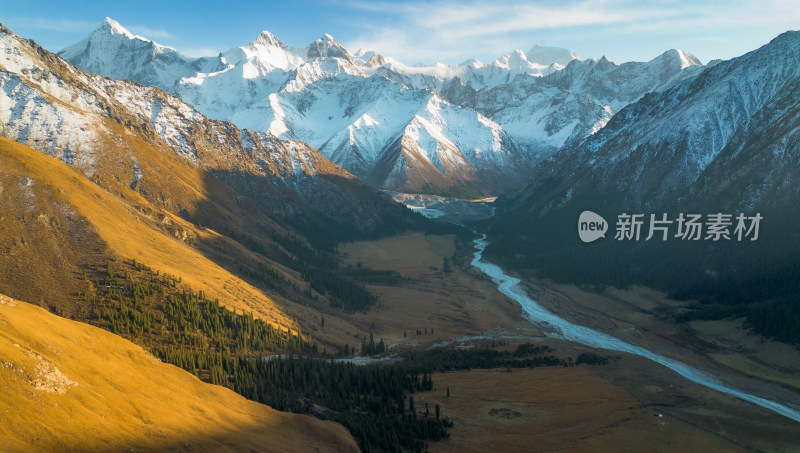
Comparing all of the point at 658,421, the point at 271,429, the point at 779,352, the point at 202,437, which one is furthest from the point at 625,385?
the point at 202,437

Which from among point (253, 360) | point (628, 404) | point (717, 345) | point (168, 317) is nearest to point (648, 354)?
point (717, 345)

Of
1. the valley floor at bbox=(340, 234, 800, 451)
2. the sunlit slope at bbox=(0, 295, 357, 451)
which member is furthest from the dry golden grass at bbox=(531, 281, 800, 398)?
the sunlit slope at bbox=(0, 295, 357, 451)

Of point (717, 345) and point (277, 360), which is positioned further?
point (717, 345)

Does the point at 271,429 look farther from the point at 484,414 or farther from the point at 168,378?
the point at 484,414

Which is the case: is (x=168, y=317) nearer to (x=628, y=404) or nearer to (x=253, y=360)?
(x=253, y=360)

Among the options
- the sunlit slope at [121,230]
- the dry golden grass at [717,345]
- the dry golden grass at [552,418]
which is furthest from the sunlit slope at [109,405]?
the dry golden grass at [717,345]
